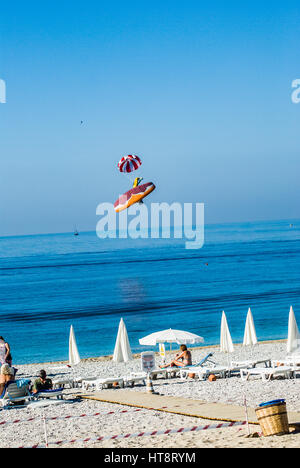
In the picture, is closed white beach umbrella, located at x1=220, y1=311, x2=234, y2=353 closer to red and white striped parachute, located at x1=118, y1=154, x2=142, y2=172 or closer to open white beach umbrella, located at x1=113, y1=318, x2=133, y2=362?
open white beach umbrella, located at x1=113, y1=318, x2=133, y2=362

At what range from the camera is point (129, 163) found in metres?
28.1

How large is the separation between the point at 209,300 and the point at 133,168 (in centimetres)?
2703

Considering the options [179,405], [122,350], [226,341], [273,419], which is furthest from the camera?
[226,341]

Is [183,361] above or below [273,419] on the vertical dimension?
above

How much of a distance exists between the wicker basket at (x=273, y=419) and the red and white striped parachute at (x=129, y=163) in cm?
1985

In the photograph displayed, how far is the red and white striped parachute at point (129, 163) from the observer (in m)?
28.0

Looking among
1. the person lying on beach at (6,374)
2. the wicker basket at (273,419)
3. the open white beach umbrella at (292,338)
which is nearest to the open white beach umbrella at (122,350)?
the open white beach umbrella at (292,338)

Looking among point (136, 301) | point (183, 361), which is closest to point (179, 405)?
point (183, 361)

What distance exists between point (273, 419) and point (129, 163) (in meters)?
20.2

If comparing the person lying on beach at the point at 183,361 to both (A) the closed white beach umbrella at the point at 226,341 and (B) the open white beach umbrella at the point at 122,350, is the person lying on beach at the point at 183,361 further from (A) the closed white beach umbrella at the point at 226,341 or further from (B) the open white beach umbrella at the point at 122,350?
(A) the closed white beach umbrella at the point at 226,341

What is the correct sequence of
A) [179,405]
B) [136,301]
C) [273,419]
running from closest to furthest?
[273,419] < [179,405] < [136,301]

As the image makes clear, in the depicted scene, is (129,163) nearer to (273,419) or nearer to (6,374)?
(6,374)

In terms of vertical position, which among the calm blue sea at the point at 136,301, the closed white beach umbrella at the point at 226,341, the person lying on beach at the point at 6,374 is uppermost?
the calm blue sea at the point at 136,301
